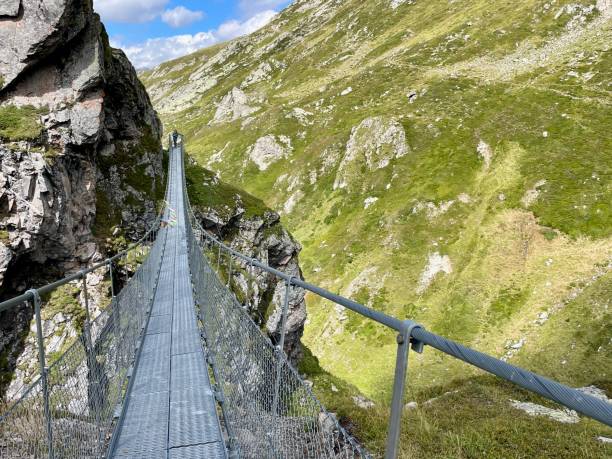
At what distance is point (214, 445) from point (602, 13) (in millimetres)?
73070

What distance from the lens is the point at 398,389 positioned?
92.1 inches

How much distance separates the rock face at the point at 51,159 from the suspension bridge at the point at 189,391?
8.50 metres

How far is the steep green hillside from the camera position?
29.5 m

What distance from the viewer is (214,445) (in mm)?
6652

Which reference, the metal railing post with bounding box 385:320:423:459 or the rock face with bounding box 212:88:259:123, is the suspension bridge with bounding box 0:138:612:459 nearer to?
the metal railing post with bounding box 385:320:423:459

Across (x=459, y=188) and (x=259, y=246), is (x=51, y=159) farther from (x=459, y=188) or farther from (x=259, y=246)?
(x=459, y=188)

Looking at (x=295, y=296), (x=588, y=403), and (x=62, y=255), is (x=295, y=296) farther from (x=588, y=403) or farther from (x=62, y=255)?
(x=588, y=403)

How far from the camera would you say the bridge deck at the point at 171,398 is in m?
6.62

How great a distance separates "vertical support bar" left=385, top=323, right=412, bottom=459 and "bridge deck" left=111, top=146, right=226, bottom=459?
16.3ft

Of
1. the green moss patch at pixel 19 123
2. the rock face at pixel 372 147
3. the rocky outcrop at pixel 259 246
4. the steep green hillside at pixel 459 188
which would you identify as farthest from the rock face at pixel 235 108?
the green moss patch at pixel 19 123

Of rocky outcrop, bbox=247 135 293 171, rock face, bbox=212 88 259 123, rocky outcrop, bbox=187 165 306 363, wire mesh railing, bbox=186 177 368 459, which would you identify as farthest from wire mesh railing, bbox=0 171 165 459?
rock face, bbox=212 88 259 123

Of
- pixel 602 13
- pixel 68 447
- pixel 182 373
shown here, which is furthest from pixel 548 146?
pixel 68 447

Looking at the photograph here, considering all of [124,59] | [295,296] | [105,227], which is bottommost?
[295,296]

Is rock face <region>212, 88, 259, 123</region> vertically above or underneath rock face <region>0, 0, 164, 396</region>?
above
